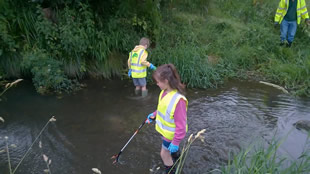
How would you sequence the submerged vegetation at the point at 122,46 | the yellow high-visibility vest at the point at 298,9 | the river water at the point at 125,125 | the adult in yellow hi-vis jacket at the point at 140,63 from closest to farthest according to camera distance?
the river water at the point at 125,125, the adult in yellow hi-vis jacket at the point at 140,63, the submerged vegetation at the point at 122,46, the yellow high-visibility vest at the point at 298,9

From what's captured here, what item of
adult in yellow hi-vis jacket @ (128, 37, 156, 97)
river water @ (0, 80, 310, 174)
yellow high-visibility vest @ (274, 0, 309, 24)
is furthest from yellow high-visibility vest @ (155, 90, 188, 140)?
yellow high-visibility vest @ (274, 0, 309, 24)

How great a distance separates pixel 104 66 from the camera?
6.64m

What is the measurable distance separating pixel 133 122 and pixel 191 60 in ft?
8.55

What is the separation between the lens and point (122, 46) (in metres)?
6.85

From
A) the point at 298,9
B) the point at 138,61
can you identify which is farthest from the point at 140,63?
the point at 298,9

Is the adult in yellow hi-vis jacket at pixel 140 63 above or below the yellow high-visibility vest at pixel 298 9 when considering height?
below

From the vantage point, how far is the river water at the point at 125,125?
12.4ft

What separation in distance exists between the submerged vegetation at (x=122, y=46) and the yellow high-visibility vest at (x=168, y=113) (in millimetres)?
3253

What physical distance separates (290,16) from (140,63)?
4.81m

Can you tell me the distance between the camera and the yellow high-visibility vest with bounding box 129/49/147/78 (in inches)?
212

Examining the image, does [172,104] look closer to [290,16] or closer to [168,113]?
[168,113]

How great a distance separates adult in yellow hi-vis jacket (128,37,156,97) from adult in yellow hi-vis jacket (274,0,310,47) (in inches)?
176

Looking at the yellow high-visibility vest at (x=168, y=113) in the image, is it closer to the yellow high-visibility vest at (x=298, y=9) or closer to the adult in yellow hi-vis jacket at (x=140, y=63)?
the adult in yellow hi-vis jacket at (x=140, y=63)

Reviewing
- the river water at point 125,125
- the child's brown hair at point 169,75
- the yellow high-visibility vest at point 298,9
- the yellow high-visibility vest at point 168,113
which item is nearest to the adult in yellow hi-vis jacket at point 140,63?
the river water at point 125,125
